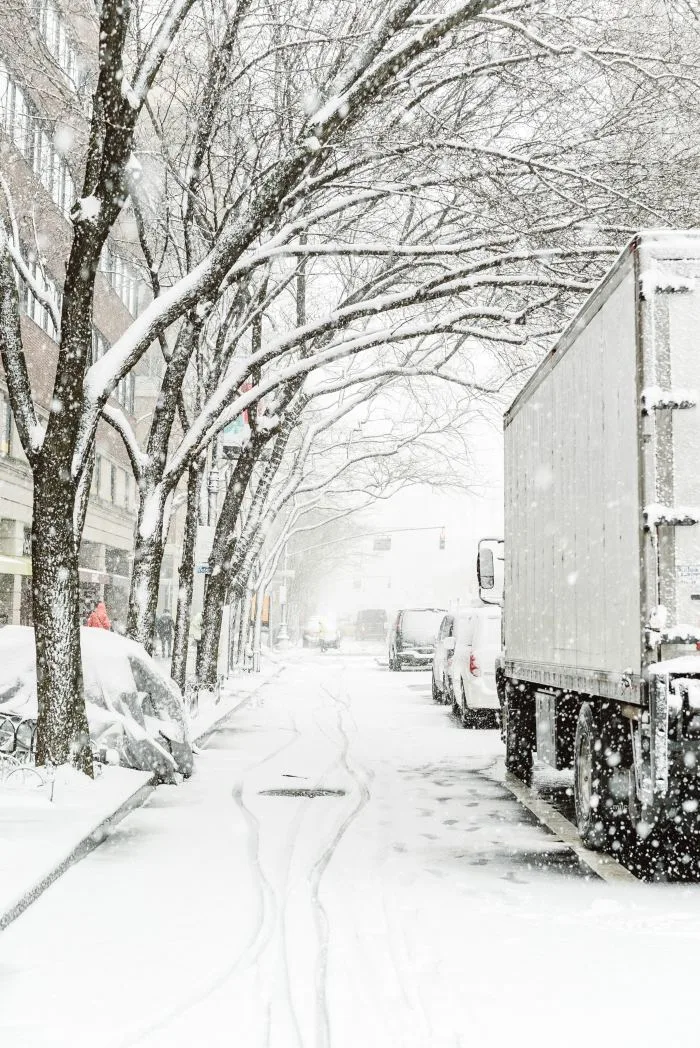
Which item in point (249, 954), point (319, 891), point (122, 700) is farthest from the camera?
point (122, 700)

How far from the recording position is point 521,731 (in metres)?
13.5

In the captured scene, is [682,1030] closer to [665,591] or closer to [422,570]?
[665,591]

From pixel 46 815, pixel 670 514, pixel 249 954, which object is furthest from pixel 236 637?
pixel 249 954

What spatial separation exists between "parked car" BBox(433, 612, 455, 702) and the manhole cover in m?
10.5

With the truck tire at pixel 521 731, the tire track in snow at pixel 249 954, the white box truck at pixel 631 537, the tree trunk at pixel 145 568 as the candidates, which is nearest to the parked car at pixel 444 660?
the tree trunk at pixel 145 568

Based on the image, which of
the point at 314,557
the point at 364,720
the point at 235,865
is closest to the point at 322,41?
the point at 235,865

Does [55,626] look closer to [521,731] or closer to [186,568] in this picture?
[521,731]

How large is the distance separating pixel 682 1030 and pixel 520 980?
0.81 meters

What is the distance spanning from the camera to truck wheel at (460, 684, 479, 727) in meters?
20.1

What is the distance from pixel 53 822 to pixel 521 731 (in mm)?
5910

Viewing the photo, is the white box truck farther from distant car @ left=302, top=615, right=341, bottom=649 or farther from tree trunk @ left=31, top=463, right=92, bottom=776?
distant car @ left=302, top=615, right=341, bottom=649

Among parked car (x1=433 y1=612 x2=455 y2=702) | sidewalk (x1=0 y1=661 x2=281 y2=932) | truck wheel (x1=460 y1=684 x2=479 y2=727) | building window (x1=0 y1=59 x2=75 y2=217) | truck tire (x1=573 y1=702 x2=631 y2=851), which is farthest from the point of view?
parked car (x1=433 y1=612 x2=455 y2=702)

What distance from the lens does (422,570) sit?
152000 millimetres

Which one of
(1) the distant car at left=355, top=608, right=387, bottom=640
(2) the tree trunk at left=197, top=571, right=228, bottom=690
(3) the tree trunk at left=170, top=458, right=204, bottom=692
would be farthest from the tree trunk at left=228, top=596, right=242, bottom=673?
(1) the distant car at left=355, top=608, right=387, bottom=640
